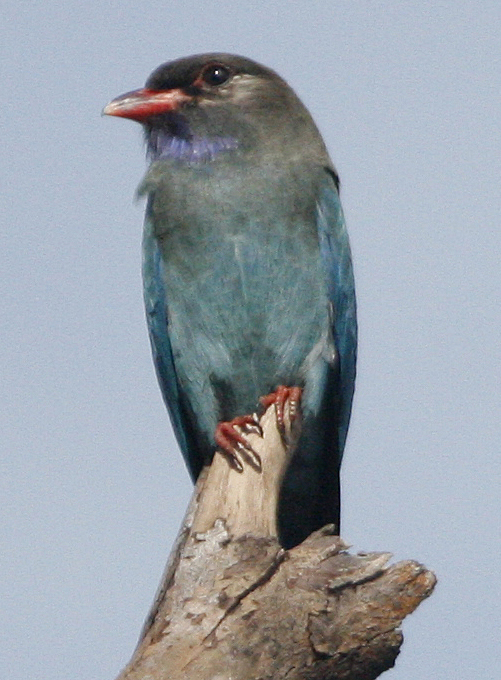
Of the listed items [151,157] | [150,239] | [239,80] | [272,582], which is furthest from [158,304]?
[272,582]

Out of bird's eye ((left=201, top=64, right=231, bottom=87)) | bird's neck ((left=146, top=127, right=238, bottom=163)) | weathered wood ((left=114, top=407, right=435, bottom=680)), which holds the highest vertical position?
bird's eye ((left=201, top=64, right=231, bottom=87))

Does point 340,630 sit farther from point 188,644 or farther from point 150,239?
point 150,239

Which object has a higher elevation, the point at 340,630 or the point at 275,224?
the point at 275,224

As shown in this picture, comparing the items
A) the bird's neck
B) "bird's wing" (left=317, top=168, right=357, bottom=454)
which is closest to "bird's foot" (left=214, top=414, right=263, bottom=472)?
"bird's wing" (left=317, top=168, right=357, bottom=454)

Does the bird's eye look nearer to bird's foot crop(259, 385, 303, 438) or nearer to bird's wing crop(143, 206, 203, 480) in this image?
bird's wing crop(143, 206, 203, 480)

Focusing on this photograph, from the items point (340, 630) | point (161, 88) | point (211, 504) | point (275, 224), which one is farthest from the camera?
point (161, 88)

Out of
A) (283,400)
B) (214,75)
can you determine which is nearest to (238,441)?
(283,400)

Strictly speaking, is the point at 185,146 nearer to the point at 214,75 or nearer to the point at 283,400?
the point at 214,75

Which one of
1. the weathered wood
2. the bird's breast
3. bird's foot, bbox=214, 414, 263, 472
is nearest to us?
the weathered wood
